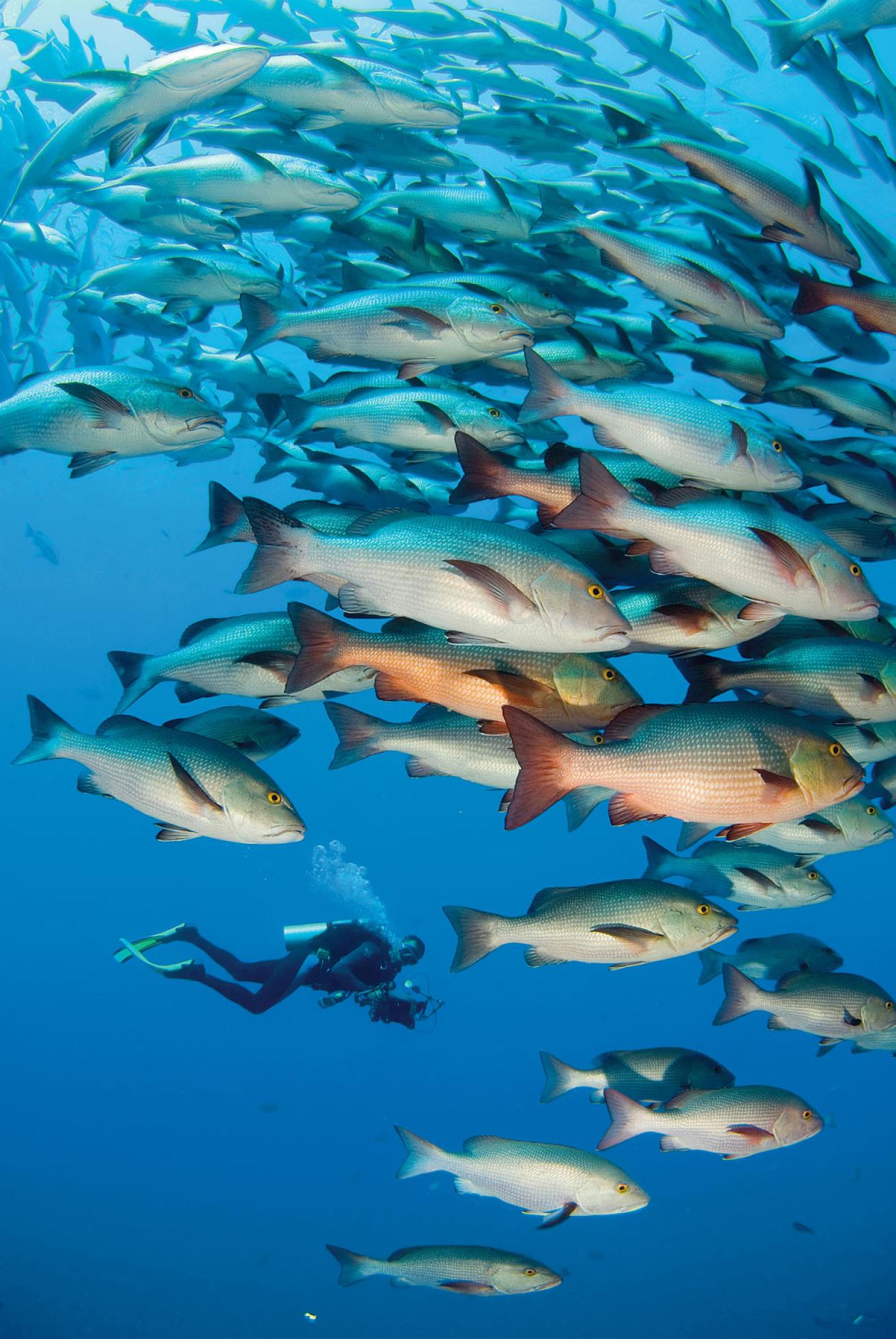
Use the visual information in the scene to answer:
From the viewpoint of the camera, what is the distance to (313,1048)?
66812 mm

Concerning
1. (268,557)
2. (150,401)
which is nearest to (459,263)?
(150,401)

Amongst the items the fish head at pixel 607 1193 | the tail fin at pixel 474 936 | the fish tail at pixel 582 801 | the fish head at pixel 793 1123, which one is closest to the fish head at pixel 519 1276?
the fish head at pixel 607 1193

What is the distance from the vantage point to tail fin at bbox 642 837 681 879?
15.7ft

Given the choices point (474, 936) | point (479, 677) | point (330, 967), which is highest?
point (479, 677)

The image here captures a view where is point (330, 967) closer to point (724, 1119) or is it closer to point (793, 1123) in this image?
point (724, 1119)

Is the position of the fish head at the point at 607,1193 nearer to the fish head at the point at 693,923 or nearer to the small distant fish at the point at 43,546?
the fish head at the point at 693,923

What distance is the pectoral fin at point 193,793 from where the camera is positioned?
2.82 m

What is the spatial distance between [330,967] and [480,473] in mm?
10016

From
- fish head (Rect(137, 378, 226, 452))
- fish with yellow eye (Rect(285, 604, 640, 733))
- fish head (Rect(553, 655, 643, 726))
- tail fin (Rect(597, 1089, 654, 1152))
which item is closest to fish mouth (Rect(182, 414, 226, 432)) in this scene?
fish head (Rect(137, 378, 226, 452))

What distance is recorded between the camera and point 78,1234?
3397cm

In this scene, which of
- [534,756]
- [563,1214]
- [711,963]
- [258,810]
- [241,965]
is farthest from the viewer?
[241,965]

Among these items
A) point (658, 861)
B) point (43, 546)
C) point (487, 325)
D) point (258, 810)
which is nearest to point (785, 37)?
point (487, 325)

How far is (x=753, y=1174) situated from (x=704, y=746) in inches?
1647

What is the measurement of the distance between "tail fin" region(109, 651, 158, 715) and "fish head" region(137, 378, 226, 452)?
0.98 metres
